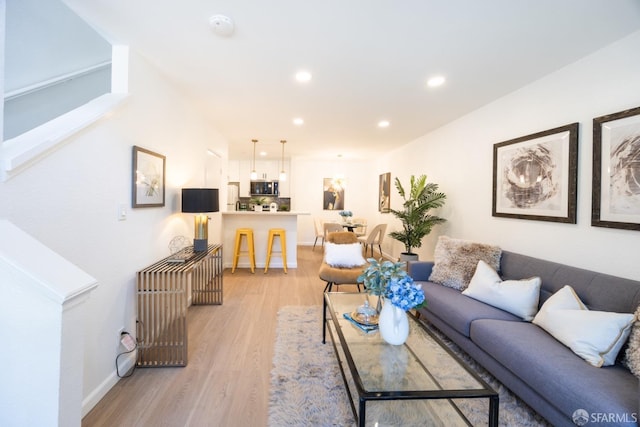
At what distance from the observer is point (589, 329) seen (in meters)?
1.56

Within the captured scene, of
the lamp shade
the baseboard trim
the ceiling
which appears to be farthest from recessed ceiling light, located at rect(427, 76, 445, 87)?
the baseboard trim

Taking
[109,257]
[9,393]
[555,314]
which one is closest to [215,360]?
[109,257]

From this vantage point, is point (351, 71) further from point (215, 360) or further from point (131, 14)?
point (215, 360)

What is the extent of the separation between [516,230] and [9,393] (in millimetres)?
3677

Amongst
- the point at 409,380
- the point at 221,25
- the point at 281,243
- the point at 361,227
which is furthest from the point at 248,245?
the point at 409,380

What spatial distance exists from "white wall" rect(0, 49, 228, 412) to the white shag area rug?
1.18 m

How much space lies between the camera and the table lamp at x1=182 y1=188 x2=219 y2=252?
2803 millimetres

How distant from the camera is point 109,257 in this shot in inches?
73.6

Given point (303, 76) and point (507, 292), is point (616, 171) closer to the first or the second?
point (507, 292)

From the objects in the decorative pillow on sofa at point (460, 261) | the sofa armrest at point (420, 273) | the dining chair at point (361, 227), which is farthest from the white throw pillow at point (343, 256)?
the dining chair at point (361, 227)

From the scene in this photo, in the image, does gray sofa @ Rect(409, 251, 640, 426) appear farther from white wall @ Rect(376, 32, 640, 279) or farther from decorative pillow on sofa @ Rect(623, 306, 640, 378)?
white wall @ Rect(376, 32, 640, 279)

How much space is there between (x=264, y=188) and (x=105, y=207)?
6.06 m

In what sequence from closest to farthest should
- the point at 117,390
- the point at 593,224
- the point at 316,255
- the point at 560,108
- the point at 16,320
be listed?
the point at 16,320 → the point at 117,390 → the point at 593,224 → the point at 560,108 → the point at 316,255

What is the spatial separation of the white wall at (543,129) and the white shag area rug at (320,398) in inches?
49.8
